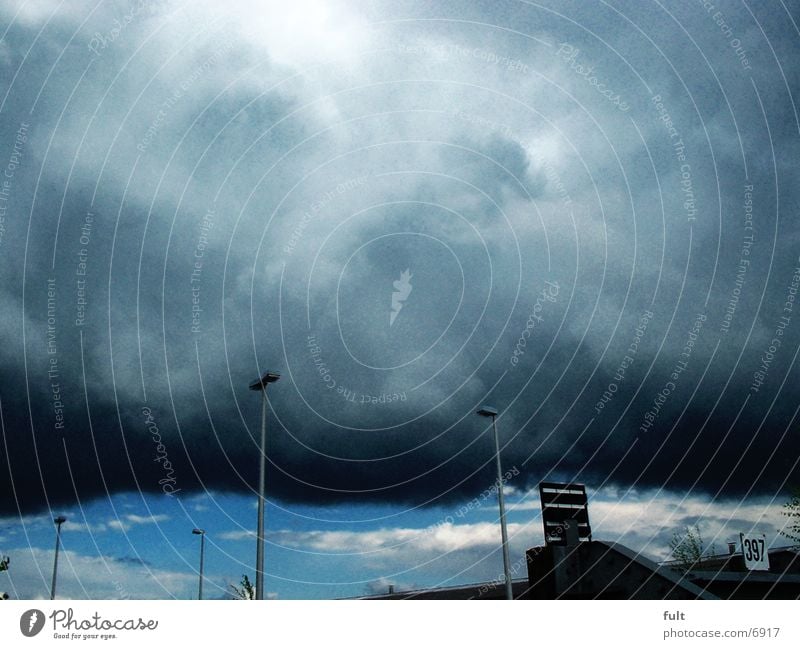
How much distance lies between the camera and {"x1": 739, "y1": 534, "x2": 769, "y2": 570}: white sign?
20.3m

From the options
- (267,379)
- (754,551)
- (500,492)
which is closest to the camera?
(754,551)

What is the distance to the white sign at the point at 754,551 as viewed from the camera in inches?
801

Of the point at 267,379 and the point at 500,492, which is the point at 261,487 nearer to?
the point at 267,379

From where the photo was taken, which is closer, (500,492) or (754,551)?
(754,551)

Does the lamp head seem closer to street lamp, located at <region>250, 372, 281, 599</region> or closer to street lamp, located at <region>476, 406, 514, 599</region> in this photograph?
street lamp, located at <region>250, 372, 281, 599</region>

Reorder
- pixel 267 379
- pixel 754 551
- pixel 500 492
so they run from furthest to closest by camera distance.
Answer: pixel 500 492
pixel 267 379
pixel 754 551

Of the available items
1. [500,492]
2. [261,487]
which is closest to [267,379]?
[261,487]

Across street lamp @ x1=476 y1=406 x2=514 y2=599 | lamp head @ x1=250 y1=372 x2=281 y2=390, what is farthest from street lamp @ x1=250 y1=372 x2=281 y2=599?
Answer: street lamp @ x1=476 y1=406 x2=514 y2=599

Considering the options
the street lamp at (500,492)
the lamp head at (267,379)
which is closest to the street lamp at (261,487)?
the lamp head at (267,379)

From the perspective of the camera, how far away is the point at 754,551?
2067 centimetres
